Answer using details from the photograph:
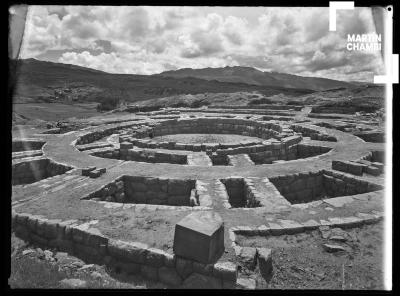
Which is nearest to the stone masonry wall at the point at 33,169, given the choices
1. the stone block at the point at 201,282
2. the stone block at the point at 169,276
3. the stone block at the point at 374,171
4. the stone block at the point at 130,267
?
the stone block at the point at 130,267

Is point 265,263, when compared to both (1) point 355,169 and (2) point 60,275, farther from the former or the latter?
(1) point 355,169

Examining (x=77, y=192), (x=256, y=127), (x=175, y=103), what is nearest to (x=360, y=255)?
Result: (x=77, y=192)

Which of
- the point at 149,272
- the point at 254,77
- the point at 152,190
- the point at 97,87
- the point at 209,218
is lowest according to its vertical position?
the point at 149,272

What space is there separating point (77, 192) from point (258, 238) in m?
5.42

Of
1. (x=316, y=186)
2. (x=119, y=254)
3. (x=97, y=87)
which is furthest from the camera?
(x=97, y=87)

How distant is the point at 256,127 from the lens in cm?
2211

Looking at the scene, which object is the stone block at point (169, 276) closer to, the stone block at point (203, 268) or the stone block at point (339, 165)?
the stone block at point (203, 268)

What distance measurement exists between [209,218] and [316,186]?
6.30m

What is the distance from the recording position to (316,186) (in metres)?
10.6

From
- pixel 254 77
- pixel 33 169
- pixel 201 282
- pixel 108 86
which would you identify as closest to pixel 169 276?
pixel 201 282

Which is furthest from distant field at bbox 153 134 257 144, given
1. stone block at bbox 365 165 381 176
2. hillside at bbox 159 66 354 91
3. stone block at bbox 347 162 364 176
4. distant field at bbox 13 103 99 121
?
hillside at bbox 159 66 354 91

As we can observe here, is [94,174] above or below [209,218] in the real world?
above
